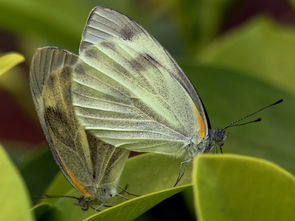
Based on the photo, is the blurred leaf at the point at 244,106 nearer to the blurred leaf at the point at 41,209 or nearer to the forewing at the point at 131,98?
the forewing at the point at 131,98

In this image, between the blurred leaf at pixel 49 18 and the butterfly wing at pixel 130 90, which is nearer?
the butterfly wing at pixel 130 90

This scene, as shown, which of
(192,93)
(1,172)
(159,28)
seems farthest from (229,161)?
(159,28)

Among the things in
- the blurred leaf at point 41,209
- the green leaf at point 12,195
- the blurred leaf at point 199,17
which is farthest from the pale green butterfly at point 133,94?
the green leaf at point 12,195

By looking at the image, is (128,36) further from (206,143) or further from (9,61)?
(9,61)

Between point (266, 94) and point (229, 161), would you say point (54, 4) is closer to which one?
point (266, 94)

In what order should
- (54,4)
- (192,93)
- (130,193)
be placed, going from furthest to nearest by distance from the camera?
1. (54,4)
2. (192,93)
3. (130,193)

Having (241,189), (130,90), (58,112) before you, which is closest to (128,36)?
(130,90)

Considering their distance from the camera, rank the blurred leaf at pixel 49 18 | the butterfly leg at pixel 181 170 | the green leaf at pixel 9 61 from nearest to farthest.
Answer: the green leaf at pixel 9 61 < the butterfly leg at pixel 181 170 < the blurred leaf at pixel 49 18
